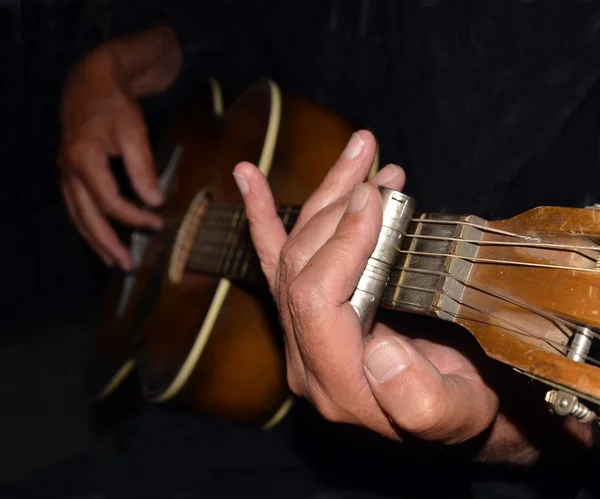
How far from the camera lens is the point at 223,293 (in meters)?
0.89

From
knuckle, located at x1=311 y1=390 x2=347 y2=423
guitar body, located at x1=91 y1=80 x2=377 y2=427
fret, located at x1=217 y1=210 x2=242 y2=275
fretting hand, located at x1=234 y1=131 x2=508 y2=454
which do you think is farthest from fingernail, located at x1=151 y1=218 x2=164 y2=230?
knuckle, located at x1=311 y1=390 x2=347 y2=423

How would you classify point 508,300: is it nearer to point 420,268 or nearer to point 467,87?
point 420,268

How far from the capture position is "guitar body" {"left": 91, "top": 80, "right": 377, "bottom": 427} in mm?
912

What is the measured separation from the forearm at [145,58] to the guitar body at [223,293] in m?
0.28

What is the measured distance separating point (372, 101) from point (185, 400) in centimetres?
58

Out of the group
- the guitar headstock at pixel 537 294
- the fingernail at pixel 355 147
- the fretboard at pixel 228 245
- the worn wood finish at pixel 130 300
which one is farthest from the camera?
the worn wood finish at pixel 130 300

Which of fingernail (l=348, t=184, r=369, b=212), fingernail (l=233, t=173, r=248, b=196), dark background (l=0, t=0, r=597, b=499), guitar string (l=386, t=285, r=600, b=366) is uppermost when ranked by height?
fingernail (l=348, t=184, r=369, b=212)

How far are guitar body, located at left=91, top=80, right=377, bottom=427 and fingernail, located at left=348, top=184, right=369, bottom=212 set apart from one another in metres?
0.34

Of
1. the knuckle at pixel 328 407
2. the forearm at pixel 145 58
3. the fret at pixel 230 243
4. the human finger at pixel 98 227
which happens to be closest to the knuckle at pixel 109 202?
the human finger at pixel 98 227

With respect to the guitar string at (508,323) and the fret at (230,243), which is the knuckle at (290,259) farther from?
the fret at (230,243)

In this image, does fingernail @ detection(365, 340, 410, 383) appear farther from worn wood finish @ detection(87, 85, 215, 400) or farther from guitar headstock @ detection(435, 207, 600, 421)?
worn wood finish @ detection(87, 85, 215, 400)

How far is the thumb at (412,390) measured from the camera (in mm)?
545

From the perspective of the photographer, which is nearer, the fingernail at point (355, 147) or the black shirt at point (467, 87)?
the fingernail at point (355, 147)

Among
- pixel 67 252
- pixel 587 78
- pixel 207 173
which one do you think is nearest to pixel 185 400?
pixel 207 173
